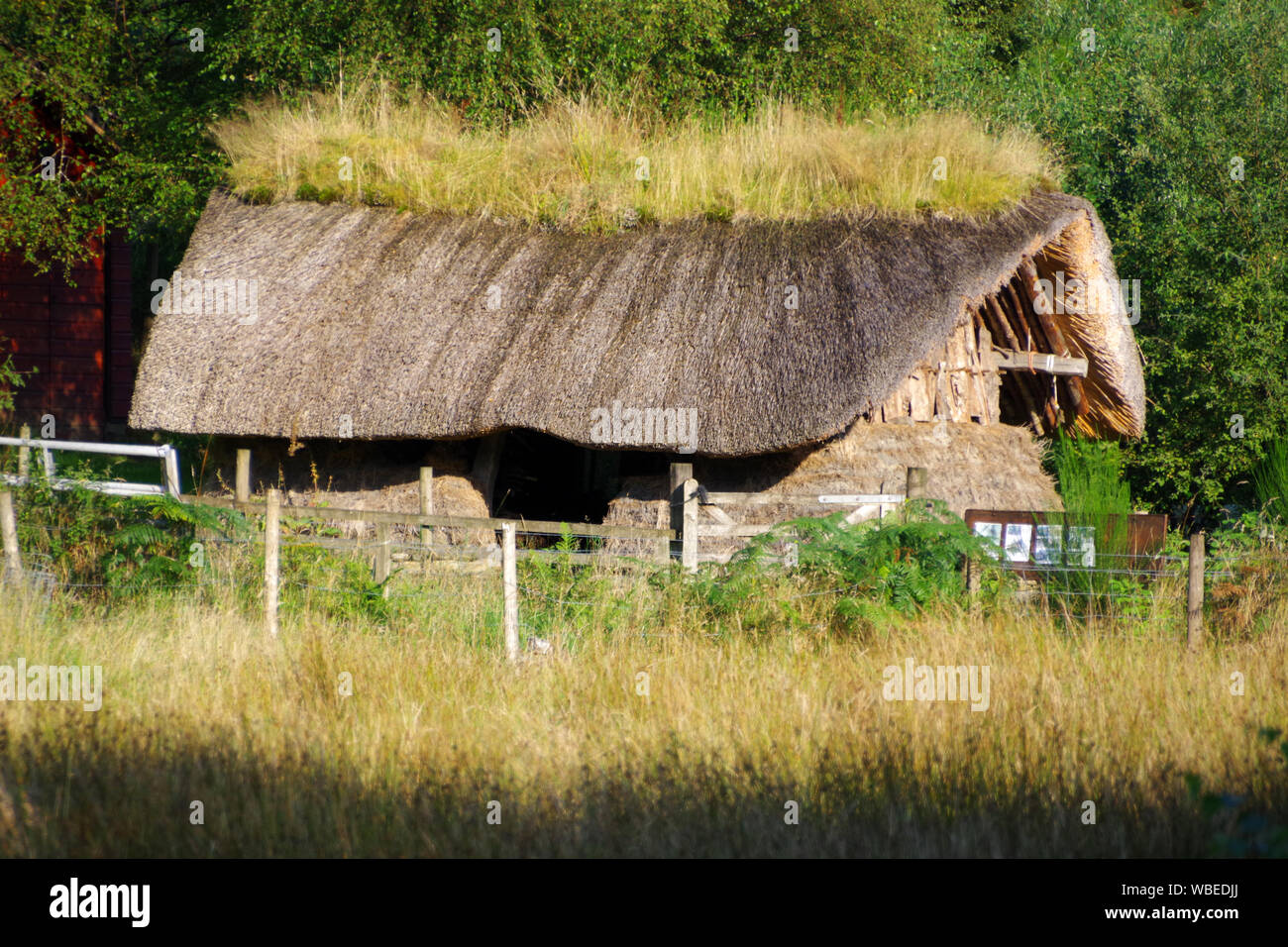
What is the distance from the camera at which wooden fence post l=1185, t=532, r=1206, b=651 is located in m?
7.10

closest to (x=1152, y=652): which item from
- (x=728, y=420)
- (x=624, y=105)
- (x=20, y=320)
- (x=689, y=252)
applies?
(x=728, y=420)

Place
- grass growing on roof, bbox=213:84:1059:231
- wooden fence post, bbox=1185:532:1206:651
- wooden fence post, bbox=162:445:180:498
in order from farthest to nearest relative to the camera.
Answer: grass growing on roof, bbox=213:84:1059:231
wooden fence post, bbox=162:445:180:498
wooden fence post, bbox=1185:532:1206:651

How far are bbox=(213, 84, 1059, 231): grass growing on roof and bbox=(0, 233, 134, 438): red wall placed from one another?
5238 millimetres

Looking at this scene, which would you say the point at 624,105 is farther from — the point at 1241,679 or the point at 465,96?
the point at 1241,679

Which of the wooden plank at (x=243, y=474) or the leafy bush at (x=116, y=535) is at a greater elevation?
the wooden plank at (x=243, y=474)

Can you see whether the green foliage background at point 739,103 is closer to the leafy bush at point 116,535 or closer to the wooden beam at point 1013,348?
the wooden beam at point 1013,348

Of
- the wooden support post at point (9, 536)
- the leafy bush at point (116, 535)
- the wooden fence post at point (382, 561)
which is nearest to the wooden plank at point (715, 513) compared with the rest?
the wooden fence post at point (382, 561)

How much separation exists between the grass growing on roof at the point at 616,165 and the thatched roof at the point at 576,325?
0.27 meters

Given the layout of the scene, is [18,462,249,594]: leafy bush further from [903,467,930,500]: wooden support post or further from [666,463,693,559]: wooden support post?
[903,467,930,500]: wooden support post

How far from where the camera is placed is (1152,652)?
22.4 ft

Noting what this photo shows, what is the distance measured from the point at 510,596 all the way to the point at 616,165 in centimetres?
572

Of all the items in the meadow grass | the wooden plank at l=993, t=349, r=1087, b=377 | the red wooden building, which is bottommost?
the meadow grass

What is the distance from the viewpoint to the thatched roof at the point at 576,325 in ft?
30.0

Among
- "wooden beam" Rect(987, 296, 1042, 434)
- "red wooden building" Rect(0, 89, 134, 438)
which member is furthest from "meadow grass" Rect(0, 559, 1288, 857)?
"red wooden building" Rect(0, 89, 134, 438)
